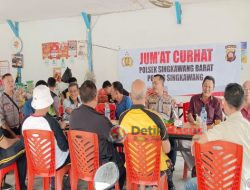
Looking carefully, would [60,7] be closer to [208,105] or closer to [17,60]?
[17,60]

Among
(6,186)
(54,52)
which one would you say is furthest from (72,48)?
(6,186)

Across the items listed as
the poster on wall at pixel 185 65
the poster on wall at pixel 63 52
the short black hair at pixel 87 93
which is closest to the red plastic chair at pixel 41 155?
Result: the short black hair at pixel 87 93

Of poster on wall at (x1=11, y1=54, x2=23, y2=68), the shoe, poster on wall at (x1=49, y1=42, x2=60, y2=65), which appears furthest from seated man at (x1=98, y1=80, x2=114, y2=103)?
poster on wall at (x1=11, y1=54, x2=23, y2=68)

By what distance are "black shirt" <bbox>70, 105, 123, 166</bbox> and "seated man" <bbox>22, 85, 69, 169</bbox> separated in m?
0.14

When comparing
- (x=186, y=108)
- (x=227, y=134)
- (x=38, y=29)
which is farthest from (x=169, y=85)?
(x=227, y=134)

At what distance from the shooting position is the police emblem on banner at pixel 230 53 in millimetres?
5319

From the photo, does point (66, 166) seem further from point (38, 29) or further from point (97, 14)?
point (38, 29)

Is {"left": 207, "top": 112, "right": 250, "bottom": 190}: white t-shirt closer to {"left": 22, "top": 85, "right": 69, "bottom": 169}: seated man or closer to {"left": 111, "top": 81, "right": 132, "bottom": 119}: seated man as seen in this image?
{"left": 22, "top": 85, "right": 69, "bottom": 169}: seated man

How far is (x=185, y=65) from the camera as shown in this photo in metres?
5.77

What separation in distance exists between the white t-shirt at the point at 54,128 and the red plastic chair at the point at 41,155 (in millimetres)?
75

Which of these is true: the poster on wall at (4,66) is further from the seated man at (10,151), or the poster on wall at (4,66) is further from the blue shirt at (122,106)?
the seated man at (10,151)

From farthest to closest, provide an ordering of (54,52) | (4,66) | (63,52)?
(4,66) < (54,52) < (63,52)

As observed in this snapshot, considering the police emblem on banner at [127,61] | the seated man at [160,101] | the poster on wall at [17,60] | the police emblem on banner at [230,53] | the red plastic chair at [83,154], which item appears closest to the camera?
the red plastic chair at [83,154]

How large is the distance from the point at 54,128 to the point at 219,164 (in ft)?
4.68
